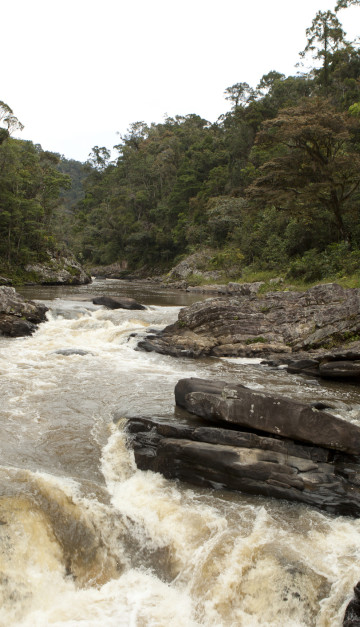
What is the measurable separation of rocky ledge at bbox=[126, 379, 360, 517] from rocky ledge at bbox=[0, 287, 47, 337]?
10369 millimetres

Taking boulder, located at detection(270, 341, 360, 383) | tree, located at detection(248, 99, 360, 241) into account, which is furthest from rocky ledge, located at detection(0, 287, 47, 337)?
tree, located at detection(248, 99, 360, 241)

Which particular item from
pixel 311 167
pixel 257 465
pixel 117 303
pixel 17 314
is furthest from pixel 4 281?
pixel 257 465

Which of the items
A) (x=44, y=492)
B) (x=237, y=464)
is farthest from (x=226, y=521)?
(x=44, y=492)

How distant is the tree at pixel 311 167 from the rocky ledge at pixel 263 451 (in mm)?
19518

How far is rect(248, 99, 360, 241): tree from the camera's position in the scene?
22.2 metres

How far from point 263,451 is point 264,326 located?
30.2ft

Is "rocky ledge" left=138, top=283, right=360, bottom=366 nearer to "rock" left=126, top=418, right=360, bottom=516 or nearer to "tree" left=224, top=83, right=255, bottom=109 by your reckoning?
"rock" left=126, top=418, right=360, bottom=516

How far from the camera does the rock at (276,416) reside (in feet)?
19.7

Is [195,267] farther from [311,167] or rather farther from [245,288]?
[311,167]

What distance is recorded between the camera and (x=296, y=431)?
6164 millimetres

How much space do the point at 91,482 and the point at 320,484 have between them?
3.32 metres

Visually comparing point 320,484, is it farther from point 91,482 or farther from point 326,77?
point 326,77

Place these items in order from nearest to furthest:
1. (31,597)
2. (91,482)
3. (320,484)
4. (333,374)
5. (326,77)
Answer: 1. (31,597)
2. (320,484)
3. (91,482)
4. (333,374)
5. (326,77)

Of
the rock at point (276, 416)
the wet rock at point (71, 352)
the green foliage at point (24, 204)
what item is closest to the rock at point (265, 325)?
the wet rock at point (71, 352)
